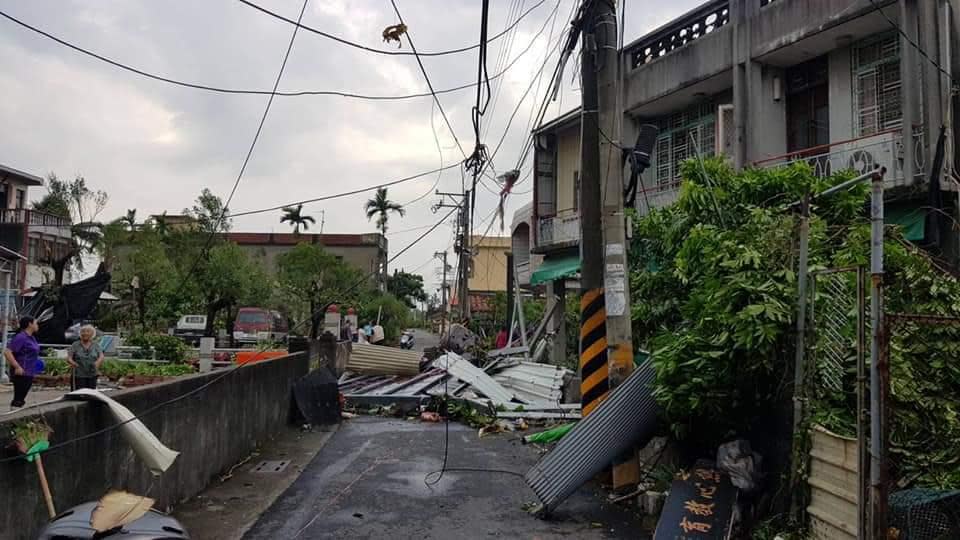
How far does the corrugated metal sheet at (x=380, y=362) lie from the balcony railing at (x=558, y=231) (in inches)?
213

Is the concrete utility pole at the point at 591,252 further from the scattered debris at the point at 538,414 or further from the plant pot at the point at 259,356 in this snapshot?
the scattered debris at the point at 538,414

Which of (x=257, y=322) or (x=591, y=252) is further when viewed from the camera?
(x=257, y=322)

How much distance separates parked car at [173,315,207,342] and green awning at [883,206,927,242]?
25659mm

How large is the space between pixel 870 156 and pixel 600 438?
7.88 meters

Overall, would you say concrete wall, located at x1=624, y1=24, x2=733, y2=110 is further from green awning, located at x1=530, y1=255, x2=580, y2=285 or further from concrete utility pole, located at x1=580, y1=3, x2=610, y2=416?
concrete utility pole, located at x1=580, y1=3, x2=610, y2=416

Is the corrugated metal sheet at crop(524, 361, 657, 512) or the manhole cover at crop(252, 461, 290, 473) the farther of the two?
the manhole cover at crop(252, 461, 290, 473)

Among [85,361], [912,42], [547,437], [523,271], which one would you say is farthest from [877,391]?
[523,271]

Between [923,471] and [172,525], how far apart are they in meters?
4.88

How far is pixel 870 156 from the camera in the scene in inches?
475

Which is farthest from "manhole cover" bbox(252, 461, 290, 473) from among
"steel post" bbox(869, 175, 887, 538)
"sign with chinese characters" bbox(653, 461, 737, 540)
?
"steel post" bbox(869, 175, 887, 538)

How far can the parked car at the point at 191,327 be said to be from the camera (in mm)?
29625

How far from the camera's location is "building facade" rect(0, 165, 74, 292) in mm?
34625

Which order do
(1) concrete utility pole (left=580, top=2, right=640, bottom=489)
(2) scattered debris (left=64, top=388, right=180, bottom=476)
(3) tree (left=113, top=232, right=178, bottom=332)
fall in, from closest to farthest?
(2) scattered debris (left=64, top=388, right=180, bottom=476) → (1) concrete utility pole (left=580, top=2, right=640, bottom=489) → (3) tree (left=113, top=232, right=178, bottom=332)

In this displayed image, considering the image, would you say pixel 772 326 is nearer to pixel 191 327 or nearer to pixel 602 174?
pixel 602 174
